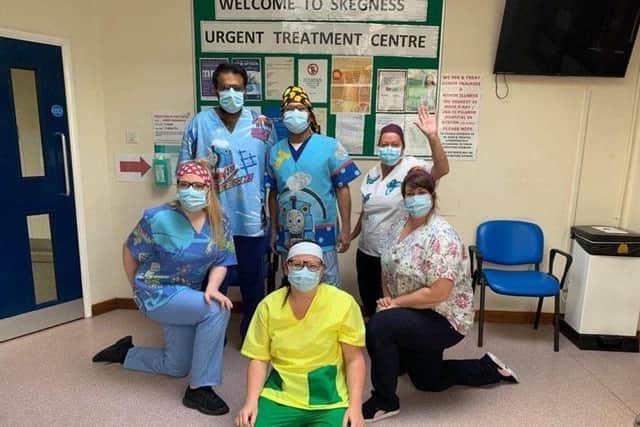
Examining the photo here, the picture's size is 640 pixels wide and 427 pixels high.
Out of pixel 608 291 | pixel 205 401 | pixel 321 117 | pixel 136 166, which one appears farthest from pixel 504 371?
pixel 136 166

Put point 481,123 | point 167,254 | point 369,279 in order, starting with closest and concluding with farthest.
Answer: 1. point 167,254
2. point 369,279
3. point 481,123

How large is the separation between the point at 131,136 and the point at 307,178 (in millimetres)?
1521

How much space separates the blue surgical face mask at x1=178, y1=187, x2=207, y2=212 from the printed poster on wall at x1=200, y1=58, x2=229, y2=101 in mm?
1238

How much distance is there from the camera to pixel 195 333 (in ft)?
6.81

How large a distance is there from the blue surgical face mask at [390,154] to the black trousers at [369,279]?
56cm

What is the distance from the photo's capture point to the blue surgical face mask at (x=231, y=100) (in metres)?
2.26

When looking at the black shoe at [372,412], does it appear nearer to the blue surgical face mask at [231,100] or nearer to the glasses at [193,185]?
the glasses at [193,185]

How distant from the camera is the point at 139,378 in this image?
232 centimetres

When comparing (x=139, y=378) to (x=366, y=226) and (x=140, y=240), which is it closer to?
(x=140, y=240)

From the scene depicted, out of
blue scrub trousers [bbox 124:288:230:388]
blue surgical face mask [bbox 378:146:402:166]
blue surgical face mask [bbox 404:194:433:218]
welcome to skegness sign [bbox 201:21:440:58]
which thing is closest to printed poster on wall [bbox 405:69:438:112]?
welcome to skegness sign [bbox 201:21:440:58]

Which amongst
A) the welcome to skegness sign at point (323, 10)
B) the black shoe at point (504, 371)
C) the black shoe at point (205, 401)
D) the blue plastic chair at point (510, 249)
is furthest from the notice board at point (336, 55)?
the black shoe at point (205, 401)

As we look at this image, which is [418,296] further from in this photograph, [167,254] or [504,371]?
[167,254]

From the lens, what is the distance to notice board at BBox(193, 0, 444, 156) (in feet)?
9.39

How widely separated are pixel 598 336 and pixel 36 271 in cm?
364
